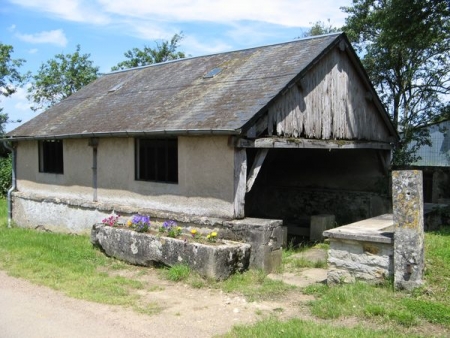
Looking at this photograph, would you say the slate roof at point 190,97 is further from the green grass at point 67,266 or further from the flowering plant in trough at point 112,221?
the green grass at point 67,266

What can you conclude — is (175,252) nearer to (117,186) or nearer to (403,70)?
(117,186)

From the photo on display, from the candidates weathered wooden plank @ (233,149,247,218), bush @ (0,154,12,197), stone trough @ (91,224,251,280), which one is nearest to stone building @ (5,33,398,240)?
weathered wooden plank @ (233,149,247,218)

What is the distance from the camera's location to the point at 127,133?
10000mm

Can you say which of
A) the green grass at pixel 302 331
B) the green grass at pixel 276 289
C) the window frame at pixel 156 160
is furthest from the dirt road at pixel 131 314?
the window frame at pixel 156 160

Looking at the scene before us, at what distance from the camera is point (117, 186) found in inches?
433

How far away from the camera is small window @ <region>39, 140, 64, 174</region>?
13.1 m

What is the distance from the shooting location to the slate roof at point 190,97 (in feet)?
Answer: 29.1

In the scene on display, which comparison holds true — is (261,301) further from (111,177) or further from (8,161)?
(8,161)

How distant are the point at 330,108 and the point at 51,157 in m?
8.31

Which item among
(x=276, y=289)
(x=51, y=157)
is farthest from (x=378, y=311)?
(x=51, y=157)

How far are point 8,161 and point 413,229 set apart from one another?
20175mm

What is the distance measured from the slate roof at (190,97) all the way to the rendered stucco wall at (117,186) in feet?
1.48

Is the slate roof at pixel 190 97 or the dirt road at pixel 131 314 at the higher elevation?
the slate roof at pixel 190 97

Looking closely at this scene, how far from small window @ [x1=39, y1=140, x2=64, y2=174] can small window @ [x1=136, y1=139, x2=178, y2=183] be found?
Result: 3.67 meters
